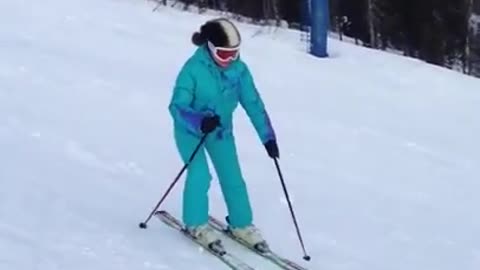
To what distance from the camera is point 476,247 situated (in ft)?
23.8

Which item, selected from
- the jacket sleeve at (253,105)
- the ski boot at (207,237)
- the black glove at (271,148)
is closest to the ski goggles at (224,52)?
the jacket sleeve at (253,105)

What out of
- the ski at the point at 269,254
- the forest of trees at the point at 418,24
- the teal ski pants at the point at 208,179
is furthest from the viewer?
the forest of trees at the point at 418,24

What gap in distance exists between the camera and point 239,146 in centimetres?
877

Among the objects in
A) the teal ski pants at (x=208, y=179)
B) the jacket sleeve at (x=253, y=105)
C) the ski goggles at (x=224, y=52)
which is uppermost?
the ski goggles at (x=224, y=52)

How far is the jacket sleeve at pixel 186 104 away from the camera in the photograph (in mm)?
5891

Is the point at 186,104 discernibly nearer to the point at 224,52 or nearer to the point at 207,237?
the point at 224,52

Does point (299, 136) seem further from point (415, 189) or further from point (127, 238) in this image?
point (127, 238)

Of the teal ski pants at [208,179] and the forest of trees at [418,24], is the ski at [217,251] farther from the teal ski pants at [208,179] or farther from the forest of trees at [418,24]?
the forest of trees at [418,24]

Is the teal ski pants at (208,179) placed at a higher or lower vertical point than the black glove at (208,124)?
lower

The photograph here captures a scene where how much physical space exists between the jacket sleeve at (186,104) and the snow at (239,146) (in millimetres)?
707

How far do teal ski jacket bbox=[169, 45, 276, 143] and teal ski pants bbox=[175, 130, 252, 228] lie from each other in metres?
0.07

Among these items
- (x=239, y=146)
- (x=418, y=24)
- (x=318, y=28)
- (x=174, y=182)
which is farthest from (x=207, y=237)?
(x=418, y=24)

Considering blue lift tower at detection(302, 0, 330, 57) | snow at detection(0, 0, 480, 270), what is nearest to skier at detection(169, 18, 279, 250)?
snow at detection(0, 0, 480, 270)

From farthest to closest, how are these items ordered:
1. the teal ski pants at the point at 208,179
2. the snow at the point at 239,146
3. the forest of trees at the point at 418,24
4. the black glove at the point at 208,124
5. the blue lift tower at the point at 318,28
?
the forest of trees at the point at 418,24 < the blue lift tower at the point at 318,28 < the snow at the point at 239,146 < the teal ski pants at the point at 208,179 < the black glove at the point at 208,124
